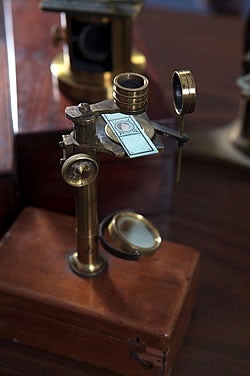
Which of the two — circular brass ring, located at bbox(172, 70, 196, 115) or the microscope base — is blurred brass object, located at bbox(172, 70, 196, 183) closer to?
circular brass ring, located at bbox(172, 70, 196, 115)

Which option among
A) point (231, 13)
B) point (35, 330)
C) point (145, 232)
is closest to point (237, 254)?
point (145, 232)

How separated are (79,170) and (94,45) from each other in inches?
16.6

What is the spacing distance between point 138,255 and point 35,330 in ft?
0.57

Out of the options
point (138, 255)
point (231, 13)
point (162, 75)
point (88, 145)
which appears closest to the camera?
point (88, 145)

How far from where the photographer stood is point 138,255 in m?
0.90

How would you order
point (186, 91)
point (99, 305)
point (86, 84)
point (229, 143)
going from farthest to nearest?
point (229, 143)
point (86, 84)
point (99, 305)
point (186, 91)

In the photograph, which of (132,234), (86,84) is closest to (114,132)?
(132,234)

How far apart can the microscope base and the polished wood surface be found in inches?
1.2

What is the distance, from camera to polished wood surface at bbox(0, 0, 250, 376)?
0.94 m

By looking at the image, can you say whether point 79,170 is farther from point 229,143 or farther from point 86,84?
point 229,143

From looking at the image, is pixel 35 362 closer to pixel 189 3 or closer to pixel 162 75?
pixel 162 75

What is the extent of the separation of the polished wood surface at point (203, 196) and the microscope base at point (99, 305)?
0.03 meters

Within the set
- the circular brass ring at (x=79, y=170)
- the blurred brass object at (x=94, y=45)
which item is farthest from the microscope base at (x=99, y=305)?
the blurred brass object at (x=94, y=45)

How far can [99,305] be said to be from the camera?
34.6 inches
